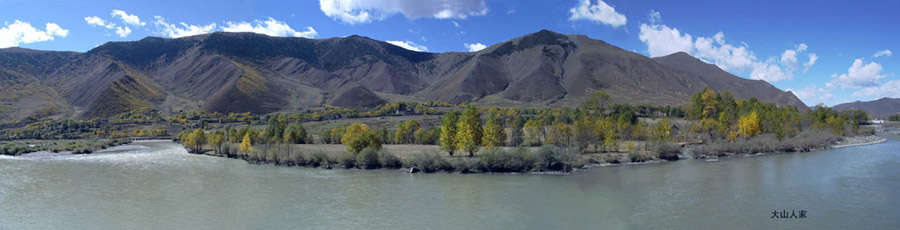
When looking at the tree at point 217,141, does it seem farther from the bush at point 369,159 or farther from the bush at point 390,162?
the bush at point 390,162

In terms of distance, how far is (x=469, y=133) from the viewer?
174 feet

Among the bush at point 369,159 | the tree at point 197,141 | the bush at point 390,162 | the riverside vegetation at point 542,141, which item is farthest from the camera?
the tree at point 197,141

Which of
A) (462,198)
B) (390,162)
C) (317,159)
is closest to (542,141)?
(390,162)

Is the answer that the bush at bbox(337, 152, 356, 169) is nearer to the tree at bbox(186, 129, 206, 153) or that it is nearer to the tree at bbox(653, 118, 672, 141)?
the tree at bbox(186, 129, 206, 153)

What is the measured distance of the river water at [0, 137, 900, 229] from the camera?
26.5 metres

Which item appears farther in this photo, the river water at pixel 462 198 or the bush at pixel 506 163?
the bush at pixel 506 163

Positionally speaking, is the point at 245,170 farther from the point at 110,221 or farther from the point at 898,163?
the point at 898,163

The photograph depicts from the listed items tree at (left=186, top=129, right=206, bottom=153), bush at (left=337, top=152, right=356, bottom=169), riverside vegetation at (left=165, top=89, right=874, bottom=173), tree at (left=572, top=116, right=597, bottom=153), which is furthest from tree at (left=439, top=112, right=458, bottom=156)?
tree at (left=186, top=129, right=206, bottom=153)

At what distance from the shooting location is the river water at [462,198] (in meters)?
26.5

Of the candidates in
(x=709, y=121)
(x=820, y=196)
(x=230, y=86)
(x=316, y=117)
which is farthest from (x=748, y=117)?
(x=230, y=86)

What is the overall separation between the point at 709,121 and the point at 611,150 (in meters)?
20.9

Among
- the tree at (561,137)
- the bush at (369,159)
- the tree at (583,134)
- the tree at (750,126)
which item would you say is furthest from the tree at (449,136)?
the tree at (750,126)

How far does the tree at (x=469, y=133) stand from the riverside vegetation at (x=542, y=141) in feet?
0.33

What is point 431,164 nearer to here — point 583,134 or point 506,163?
point 506,163
